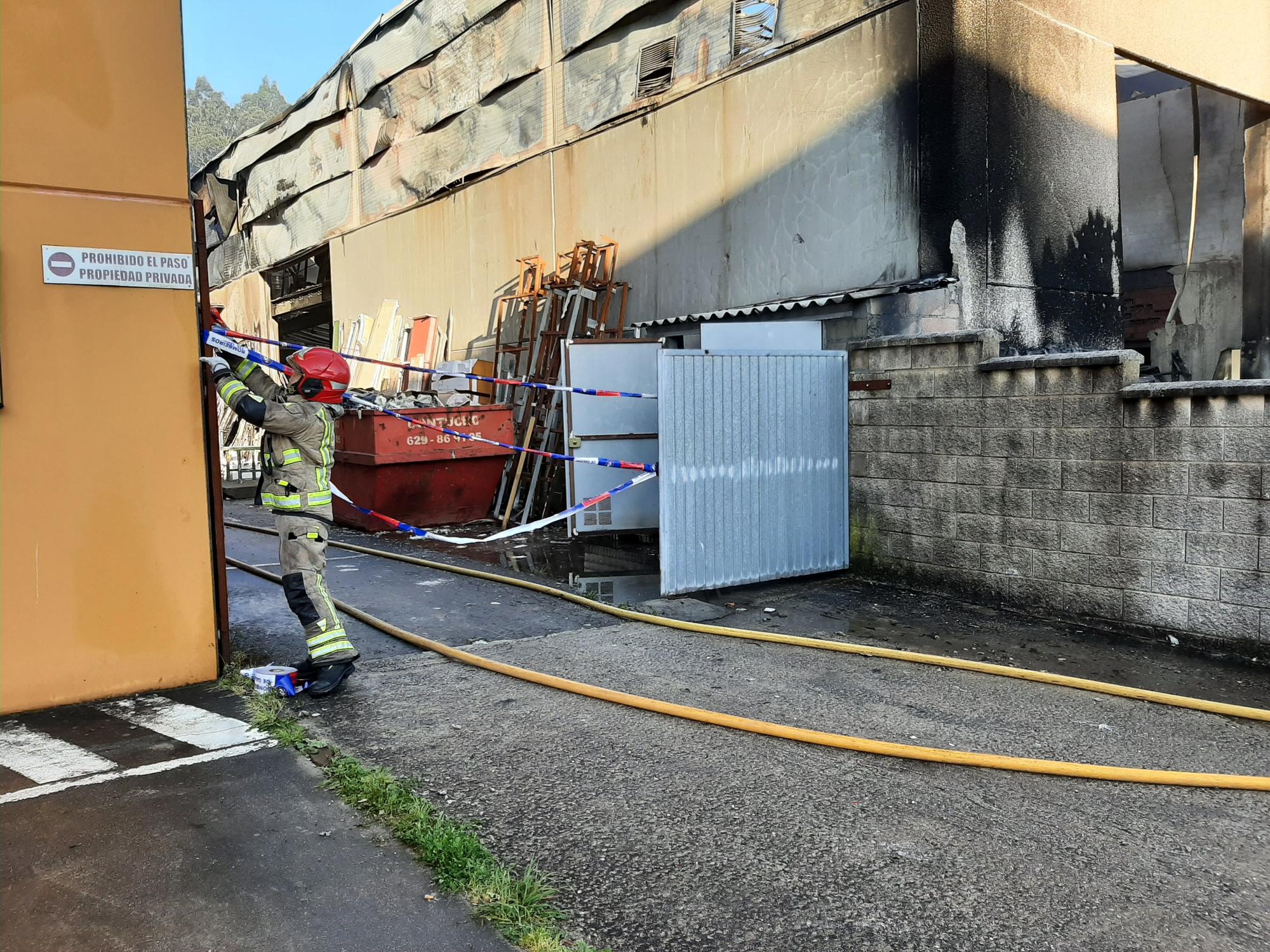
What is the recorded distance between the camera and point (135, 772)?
3.81 m

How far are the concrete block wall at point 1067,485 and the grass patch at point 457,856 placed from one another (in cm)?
487

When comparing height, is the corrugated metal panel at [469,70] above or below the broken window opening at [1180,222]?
above

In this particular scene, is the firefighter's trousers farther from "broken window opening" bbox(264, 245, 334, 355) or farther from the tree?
the tree

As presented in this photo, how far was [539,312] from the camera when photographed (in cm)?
1304

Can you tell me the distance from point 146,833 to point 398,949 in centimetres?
127

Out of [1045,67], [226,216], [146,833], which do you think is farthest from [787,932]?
[226,216]

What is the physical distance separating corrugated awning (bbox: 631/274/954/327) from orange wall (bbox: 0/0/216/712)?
18.3ft

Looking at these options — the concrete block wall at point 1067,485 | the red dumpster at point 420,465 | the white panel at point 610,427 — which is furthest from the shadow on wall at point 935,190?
the red dumpster at point 420,465

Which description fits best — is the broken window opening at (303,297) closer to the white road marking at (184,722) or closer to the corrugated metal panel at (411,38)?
the corrugated metal panel at (411,38)

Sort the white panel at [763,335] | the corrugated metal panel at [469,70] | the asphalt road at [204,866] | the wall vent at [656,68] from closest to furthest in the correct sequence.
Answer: the asphalt road at [204,866], the white panel at [763,335], the wall vent at [656,68], the corrugated metal panel at [469,70]

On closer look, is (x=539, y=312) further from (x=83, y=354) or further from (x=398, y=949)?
(x=398, y=949)

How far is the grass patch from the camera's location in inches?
105

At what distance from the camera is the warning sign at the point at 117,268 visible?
4641 mm

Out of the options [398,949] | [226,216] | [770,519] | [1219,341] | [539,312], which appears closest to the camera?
[398,949]
